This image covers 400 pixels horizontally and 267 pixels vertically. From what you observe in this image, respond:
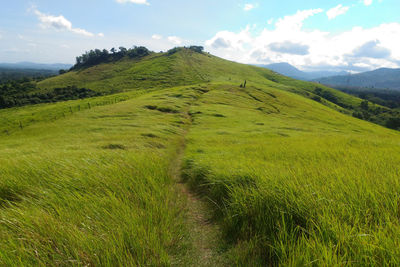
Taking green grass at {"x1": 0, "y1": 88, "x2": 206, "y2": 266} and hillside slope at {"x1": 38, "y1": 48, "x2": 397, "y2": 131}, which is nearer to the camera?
green grass at {"x1": 0, "y1": 88, "x2": 206, "y2": 266}

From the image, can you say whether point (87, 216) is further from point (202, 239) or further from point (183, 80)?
point (183, 80)

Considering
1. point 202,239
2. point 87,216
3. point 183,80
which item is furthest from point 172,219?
point 183,80

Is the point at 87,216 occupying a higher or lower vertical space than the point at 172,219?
higher

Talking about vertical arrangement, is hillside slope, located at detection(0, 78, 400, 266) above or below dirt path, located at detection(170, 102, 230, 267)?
above

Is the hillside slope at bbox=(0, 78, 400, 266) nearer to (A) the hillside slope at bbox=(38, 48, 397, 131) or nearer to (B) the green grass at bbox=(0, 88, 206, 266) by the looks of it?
(B) the green grass at bbox=(0, 88, 206, 266)

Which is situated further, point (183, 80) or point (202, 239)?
point (183, 80)

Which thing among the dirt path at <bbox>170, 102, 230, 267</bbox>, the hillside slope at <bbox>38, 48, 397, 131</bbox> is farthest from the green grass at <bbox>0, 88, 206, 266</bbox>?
the hillside slope at <bbox>38, 48, 397, 131</bbox>

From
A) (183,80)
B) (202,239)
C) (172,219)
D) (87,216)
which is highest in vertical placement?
(183,80)

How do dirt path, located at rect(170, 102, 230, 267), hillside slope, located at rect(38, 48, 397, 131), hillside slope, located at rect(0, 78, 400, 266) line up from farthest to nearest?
hillside slope, located at rect(38, 48, 397, 131) → dirt path, located at rect(170, 102, 230, 267) → hillside slope, located at rect(0, 78, 400, 266)

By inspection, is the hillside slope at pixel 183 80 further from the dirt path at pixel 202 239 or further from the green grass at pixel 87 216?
the dirt path at pixel 202 239

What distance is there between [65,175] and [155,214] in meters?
2.44

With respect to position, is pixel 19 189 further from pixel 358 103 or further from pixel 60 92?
pixel 358 103

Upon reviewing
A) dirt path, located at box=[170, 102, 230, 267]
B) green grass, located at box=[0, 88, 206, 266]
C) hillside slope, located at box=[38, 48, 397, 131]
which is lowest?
dirt path, located at box=[170, 102, 230, 267]

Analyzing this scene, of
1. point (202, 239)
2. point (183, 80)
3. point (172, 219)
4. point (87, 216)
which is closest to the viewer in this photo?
point (87, 216)
